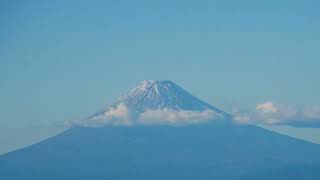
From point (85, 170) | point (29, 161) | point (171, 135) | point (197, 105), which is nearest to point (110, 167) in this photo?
point (85, 170)

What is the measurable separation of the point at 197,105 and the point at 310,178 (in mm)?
38427

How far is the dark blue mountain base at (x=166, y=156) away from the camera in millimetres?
112812

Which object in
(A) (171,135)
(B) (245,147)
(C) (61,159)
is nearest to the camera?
(C) (61,159)

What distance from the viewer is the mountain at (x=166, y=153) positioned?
113 metres

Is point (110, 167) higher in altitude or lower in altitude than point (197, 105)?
lower

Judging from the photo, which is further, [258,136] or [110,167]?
[258,136]

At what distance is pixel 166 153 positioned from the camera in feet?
410

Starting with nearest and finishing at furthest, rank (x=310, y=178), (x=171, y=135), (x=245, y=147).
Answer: (x=310, y=178), (x=245, y=147), (x=171, y=135)

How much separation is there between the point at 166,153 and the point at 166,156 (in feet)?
7.04

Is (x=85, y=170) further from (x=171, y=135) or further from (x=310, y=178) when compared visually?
(x=310, y=178)

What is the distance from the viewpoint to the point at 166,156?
403 feet

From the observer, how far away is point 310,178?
112 metres

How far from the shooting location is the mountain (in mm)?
113125

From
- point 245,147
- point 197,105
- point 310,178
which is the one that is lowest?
point 310,178
